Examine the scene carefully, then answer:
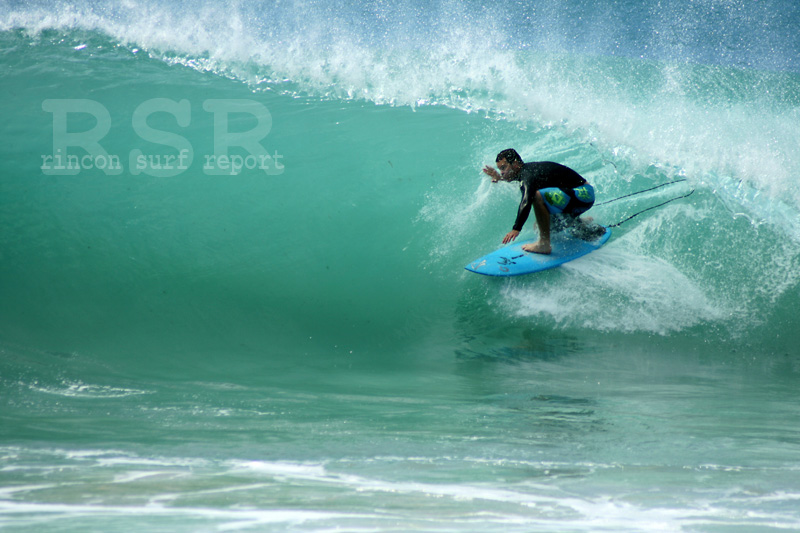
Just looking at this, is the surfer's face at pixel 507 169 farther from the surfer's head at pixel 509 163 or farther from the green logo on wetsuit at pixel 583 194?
the green logo on wetsuit at pixel 583 194

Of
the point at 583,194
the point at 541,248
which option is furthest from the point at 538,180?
the point at 541,248

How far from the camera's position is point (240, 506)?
1906 mm

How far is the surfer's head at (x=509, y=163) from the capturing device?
4.28 m

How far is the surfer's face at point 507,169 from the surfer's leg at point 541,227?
29 cm

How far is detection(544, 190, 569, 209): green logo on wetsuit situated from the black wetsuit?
0.05 metres

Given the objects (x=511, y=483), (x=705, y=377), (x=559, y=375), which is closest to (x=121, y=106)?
(x=559, y=375)

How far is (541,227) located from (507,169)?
52 centimetres

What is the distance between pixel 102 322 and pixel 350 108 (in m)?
3.14

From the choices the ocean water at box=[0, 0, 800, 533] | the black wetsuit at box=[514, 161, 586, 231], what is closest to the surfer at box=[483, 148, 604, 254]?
the black wetsuit at box=[514, 161, 586, 231]

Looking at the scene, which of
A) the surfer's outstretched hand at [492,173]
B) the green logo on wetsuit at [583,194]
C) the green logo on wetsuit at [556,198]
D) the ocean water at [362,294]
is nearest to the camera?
the ocean water at [362,294]

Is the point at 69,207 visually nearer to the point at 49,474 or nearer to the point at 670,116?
the point at 49,474

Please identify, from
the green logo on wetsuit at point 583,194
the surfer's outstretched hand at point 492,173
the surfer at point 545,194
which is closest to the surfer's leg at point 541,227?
the surfer at point 545,194

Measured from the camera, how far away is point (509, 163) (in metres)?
4.29

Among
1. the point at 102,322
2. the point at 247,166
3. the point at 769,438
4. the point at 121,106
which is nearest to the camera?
the point at 769,438
